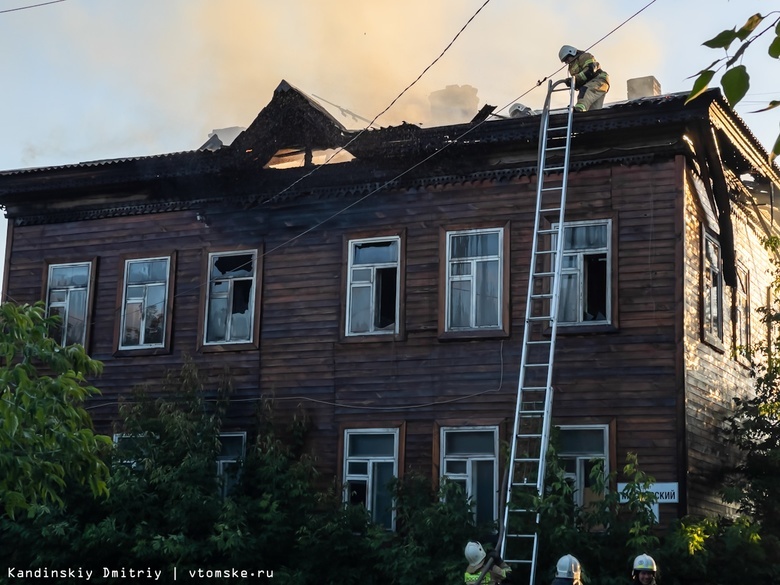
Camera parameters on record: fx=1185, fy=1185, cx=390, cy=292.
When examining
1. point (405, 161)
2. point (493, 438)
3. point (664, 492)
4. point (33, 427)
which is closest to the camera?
point (33, 427)

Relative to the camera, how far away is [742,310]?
17.9 m

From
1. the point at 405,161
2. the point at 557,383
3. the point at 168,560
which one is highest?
the point at 405,161

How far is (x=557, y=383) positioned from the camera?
15.5m

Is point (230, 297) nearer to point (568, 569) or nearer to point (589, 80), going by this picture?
point (589, 80)

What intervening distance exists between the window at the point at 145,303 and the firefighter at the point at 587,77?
6.82 metres

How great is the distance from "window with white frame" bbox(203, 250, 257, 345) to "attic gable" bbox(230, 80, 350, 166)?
5.15ft

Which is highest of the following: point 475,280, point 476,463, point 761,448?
point 475,280

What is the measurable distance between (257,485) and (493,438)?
10.7 ft

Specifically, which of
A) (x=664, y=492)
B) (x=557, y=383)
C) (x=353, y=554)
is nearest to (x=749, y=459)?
(x=664, y=492)

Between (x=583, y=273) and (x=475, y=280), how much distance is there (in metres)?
1.53

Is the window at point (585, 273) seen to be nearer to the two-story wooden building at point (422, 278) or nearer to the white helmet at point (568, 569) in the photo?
the two-story wooden building at point (422, 278)

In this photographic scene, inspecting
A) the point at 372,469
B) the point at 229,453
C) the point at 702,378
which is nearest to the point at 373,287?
the point at 372,469

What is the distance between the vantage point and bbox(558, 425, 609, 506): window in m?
15.1

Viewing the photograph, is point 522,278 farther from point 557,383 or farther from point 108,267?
point 108,267
